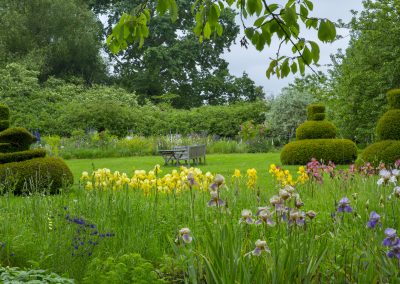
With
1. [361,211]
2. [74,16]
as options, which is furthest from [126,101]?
[361,211]

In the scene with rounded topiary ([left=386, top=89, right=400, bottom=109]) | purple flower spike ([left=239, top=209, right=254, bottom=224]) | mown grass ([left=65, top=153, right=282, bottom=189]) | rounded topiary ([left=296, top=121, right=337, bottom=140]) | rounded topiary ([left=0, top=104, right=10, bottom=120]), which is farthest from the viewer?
rounded topiary ([left=296, top=121, right=337, bottom=140])

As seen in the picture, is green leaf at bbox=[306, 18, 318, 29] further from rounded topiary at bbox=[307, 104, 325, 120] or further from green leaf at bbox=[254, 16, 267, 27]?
rounded topiary at bbox=[307, 104, 325, 120]

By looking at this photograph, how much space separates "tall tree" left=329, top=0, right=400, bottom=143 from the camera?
16266mm

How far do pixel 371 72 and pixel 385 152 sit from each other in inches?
221

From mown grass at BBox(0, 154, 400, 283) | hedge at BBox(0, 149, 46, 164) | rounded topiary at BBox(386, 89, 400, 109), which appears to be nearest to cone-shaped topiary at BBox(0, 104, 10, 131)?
hedge at BBox(0, 149, 46, 164)

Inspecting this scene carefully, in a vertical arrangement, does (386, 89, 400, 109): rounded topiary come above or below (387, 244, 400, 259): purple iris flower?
above

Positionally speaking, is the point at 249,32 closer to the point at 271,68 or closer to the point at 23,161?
the point at 271,68

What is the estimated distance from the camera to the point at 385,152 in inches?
451

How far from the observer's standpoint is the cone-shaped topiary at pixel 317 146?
569 inches

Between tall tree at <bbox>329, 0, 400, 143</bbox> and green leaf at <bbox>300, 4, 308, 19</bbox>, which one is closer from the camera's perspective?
green leaf at <bbox>300, 4, 308, 19</bbox>

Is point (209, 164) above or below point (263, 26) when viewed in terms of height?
below

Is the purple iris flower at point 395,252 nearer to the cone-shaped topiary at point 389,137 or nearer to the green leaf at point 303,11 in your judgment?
the green leaf at point 303,11

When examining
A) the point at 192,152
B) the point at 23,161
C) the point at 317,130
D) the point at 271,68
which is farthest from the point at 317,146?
the point at 271,68

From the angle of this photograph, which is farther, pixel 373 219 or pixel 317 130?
pixel 317 130
